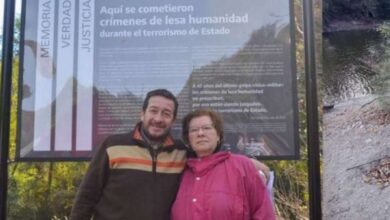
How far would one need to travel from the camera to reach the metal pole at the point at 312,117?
2.73 meters

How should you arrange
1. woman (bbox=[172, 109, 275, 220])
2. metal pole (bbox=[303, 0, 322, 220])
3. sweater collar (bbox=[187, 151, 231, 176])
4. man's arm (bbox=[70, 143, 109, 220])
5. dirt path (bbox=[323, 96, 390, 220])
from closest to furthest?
woman (bbox=[172, 109, 275, 220]) → sweater collar (bbox=[187, 151, 231, 176]) → man's arm (bbox=[70, 143, 109, 220]) → metal pole (bbox=[303, 0, 322, 220]) → dirt path (bbox=[323, 96, 390, 220])

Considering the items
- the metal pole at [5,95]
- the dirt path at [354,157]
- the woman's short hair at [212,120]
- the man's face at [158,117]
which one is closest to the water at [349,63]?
the dirt path at [354,157]

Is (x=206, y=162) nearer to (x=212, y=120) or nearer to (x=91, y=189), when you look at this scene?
(x=212, y=120)

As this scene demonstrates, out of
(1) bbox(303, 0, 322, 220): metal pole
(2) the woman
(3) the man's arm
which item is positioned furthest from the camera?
(1) bbox(303, 0, 322, 220): metal pole

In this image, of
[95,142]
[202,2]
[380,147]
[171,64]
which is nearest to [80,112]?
[95,142]

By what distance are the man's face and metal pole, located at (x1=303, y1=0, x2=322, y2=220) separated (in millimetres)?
857

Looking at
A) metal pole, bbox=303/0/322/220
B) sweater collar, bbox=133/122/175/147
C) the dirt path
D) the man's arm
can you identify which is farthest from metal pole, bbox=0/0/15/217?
the dirt path

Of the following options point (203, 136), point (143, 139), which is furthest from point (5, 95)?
point (203, 136)

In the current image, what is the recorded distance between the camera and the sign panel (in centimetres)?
290

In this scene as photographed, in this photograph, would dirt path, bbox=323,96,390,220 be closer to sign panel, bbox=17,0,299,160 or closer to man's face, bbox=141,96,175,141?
sign panel, bbox=17,0,299,160

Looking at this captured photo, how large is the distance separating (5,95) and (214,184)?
5.21 ft

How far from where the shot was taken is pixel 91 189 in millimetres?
2443

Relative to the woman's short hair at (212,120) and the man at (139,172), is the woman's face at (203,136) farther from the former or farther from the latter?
the man at (139,172)

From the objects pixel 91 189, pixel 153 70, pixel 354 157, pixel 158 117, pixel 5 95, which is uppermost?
pixel 153 70
